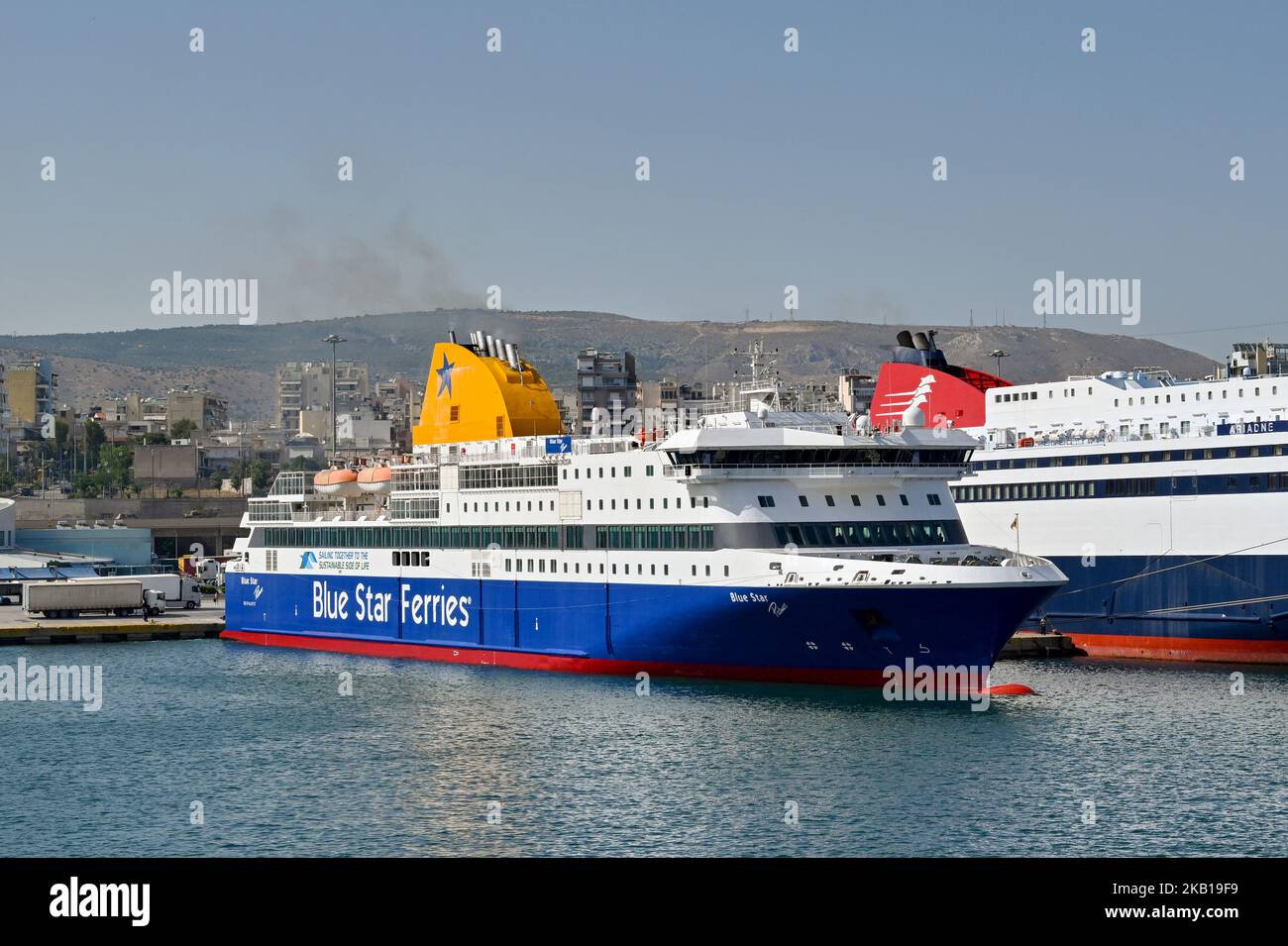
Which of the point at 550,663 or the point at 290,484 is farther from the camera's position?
the point at 290,484

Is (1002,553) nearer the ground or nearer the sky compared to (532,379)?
nearer the ground

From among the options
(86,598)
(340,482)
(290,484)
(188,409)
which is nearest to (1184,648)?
(340,482)

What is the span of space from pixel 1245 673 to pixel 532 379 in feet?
76.4

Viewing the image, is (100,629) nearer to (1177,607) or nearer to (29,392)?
(1177,607)

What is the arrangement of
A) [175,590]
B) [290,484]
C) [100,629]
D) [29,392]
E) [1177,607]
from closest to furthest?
[1177,607] < [290,484] < [100,629] < [175,590] < [29,392]

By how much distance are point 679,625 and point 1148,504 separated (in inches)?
637

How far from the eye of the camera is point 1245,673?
41.1 meters

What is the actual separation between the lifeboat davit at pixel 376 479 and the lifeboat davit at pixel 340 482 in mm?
1178

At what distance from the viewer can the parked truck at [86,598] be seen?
6053 centimetres

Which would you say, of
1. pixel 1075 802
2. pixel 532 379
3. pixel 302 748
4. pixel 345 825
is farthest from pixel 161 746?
pixel 532 379

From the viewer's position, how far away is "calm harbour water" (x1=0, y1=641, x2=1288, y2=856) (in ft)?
76.6

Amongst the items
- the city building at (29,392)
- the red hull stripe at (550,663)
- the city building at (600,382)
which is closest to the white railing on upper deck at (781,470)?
the red hull stripe at (550,663)

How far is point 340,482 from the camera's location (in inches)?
2105
